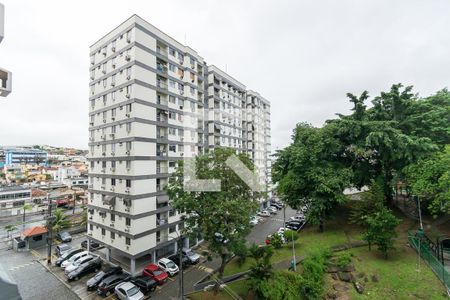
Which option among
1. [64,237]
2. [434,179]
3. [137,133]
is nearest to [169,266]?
[137,133]

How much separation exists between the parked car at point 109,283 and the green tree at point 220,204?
9525mm

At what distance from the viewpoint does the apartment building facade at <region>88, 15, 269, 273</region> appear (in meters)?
21.7

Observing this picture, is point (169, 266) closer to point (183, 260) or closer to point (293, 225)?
point (183, 260)

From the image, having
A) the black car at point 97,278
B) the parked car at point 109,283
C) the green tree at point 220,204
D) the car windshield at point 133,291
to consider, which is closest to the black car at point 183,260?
the parked car at point 109,283

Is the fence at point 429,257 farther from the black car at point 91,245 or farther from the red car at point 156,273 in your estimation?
the black car at point 91,245

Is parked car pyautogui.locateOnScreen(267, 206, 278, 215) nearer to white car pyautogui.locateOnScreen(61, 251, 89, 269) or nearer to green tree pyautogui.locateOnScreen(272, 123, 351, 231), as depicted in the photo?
green tree pyautogui.locateOnScreen(272, 123, 351, 231)

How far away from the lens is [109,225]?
2339 centimetres

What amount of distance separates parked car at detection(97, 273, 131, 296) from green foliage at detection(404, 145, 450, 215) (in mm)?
27993

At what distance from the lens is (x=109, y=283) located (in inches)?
742

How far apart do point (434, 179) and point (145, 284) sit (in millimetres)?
26876

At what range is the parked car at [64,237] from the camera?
30.9 meters

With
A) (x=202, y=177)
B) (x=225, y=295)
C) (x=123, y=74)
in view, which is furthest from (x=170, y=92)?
(x=225, y=295)

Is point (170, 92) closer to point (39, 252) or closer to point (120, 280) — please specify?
point (120, 280)

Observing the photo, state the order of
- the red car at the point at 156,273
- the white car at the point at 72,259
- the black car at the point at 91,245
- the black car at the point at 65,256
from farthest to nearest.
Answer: the black car at the point at 91,245, the black car at the point at 65,256, the white car at the point at 72,259, the red car at the point at 156,273
